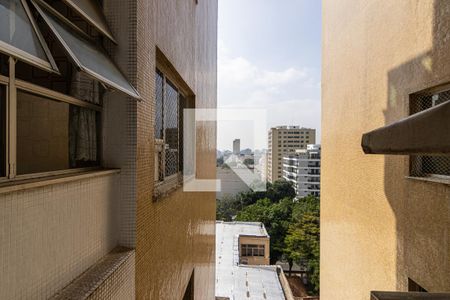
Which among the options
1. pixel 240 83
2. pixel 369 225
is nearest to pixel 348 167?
pixel 369 225

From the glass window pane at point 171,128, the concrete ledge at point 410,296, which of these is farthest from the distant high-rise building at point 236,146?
the concrete ledge at point 410,296

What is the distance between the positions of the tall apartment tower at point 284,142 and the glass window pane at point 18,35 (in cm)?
2789

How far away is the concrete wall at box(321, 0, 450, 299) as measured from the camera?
3.18 metres

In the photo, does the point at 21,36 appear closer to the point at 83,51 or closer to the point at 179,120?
the point at 83,51

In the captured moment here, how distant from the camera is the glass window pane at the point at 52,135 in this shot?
58.4 inches

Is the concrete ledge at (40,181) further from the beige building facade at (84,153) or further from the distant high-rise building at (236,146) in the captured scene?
the distant high-rise building at (236,146)

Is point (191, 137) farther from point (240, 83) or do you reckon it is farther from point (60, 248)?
point (240, 83)

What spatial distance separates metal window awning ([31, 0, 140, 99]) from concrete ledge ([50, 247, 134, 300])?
3.60ft

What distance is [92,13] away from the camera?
6.22 ft

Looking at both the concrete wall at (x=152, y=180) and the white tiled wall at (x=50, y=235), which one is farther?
the concrete wall at (x=152, y=180)

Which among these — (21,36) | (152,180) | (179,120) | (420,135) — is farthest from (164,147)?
(420,135)

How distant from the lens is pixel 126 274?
1987mm

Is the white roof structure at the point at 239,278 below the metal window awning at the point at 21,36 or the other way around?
below

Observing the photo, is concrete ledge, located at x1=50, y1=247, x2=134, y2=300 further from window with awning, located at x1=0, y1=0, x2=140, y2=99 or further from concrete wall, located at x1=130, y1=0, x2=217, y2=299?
window with awning, located at x1=0, y1=0, x2=140, y2=99
